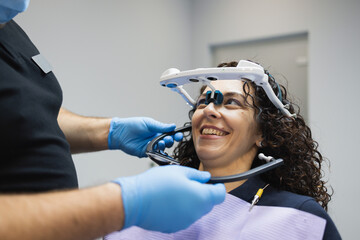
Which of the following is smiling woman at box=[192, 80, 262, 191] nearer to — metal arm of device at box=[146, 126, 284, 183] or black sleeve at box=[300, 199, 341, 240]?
metal arm of device at box=[146, 126, 284, 183]

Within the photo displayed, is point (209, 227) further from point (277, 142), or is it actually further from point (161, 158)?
point (277, 142)

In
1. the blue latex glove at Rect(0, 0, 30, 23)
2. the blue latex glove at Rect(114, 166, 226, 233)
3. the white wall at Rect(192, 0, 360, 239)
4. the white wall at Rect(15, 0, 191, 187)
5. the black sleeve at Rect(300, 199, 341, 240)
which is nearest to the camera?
the blue latex glove at Rect(114, 166, 226, 233)

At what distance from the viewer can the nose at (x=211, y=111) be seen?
1.27 metres

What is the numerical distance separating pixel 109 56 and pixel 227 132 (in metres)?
1.37

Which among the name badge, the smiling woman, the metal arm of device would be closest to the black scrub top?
the name badge

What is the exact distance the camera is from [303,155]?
1.34 meters

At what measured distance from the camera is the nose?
4.16 ft

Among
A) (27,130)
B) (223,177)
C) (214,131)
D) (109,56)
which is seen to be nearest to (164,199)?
(223,177)

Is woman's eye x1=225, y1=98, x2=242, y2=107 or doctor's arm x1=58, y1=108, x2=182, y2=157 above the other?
woman's eye x1=225, y1=98, x2=242, y2=107

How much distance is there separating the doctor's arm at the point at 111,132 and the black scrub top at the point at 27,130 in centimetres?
38

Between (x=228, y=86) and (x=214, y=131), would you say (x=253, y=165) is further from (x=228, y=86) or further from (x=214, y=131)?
(x=228, y=86)

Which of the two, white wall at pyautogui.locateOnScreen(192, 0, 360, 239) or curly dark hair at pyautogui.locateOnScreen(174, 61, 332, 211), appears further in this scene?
white wall at pyautogui.locateOnScreen(192, 0, 360, 239)

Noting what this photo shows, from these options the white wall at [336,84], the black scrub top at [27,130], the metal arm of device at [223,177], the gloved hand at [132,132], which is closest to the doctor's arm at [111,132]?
the gloved hand at [132,132]

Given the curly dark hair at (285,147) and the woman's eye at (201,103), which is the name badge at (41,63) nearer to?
the woman's eye at (201,103)
